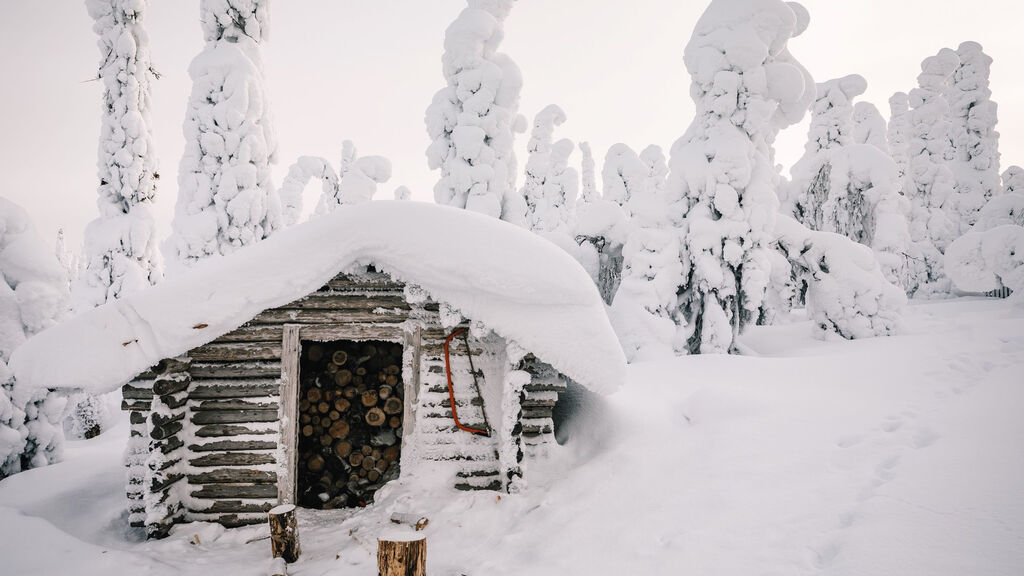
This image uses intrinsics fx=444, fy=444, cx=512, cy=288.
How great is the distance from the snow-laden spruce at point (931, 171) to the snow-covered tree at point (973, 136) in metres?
0.37

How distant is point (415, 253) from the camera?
471 centimetres

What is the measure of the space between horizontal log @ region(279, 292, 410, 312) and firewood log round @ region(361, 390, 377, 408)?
5.71ft

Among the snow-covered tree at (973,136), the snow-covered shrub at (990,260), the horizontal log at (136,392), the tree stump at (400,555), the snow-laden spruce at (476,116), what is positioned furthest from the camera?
the snow-covered tree at (973,136)

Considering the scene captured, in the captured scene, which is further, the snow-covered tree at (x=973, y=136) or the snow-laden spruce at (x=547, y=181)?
the snow-laden spruce at (x=547, y=181)

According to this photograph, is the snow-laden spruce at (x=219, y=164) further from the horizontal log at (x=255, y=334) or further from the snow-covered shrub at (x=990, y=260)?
the snow-covered shrub at (x=990, y=260)

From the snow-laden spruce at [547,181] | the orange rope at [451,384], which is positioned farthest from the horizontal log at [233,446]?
the snow-laden spruce at [547,181]

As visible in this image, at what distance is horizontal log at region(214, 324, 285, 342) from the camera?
16.3 ft

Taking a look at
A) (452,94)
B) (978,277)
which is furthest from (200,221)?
(978,277)

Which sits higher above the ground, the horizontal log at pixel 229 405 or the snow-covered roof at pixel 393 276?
the snow-covered roof at pixel 393 276

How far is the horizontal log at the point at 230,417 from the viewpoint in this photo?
4992mm

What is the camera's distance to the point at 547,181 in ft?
104

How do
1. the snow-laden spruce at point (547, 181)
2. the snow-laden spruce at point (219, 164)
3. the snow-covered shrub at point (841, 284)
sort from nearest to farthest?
the snow-covered shrub at point (841, 284) → the snow-laden spruce at point (219, 164) → the snow-laden spruce at point (547, 181)

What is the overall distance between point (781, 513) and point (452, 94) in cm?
1400

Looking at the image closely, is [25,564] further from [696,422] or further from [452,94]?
[452,94]
